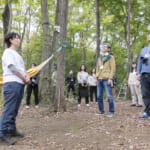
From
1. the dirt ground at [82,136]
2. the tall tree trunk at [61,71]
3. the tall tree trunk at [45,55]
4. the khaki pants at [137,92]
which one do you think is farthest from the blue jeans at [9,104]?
the khaki pants at [137,92]

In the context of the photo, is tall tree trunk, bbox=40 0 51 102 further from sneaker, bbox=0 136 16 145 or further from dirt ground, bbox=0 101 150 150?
sneaker, bbox=0 136 16 145

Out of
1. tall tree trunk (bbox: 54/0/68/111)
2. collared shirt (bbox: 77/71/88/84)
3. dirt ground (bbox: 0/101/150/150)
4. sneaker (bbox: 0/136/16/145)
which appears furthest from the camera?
collared shirt (bbox: 77/71/88/84)

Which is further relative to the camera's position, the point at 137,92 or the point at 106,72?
the point at 137,92

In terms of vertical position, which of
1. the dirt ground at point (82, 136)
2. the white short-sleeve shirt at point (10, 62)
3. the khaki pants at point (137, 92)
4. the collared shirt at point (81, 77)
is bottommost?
the dirt ground at point (82, 136)

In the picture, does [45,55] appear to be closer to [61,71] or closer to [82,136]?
[61,71]

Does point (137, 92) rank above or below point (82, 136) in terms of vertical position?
above

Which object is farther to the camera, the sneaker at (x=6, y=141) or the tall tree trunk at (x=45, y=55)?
the tall tree trunk at (x=45, y=55)

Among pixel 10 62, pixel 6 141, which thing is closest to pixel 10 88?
pixel 10 62

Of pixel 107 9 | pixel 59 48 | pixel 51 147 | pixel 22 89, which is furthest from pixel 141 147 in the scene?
pixel 107 9

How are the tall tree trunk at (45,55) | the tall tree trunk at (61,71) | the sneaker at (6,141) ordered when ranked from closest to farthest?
the sneaker at (6,141), the tall tree trunk at (61,71), the tall tree trunk at (45,55)

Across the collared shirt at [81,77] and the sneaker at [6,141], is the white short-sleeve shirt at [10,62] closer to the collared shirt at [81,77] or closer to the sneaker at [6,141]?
the sneaker at [6,141]

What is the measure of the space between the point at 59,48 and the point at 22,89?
8.55 feet

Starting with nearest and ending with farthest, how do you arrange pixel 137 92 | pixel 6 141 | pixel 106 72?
1. pixel 6 141
2. pixel 106 72
3. pixel 137 92

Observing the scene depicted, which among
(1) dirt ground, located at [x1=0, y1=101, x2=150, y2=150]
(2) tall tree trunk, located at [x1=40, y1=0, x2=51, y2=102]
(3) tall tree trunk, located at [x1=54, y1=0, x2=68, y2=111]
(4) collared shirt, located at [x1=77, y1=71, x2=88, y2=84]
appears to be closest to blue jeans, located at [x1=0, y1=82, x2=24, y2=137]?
(1) dirt ground, located at [x1=0, y1=101, x2=150, y2=150]
